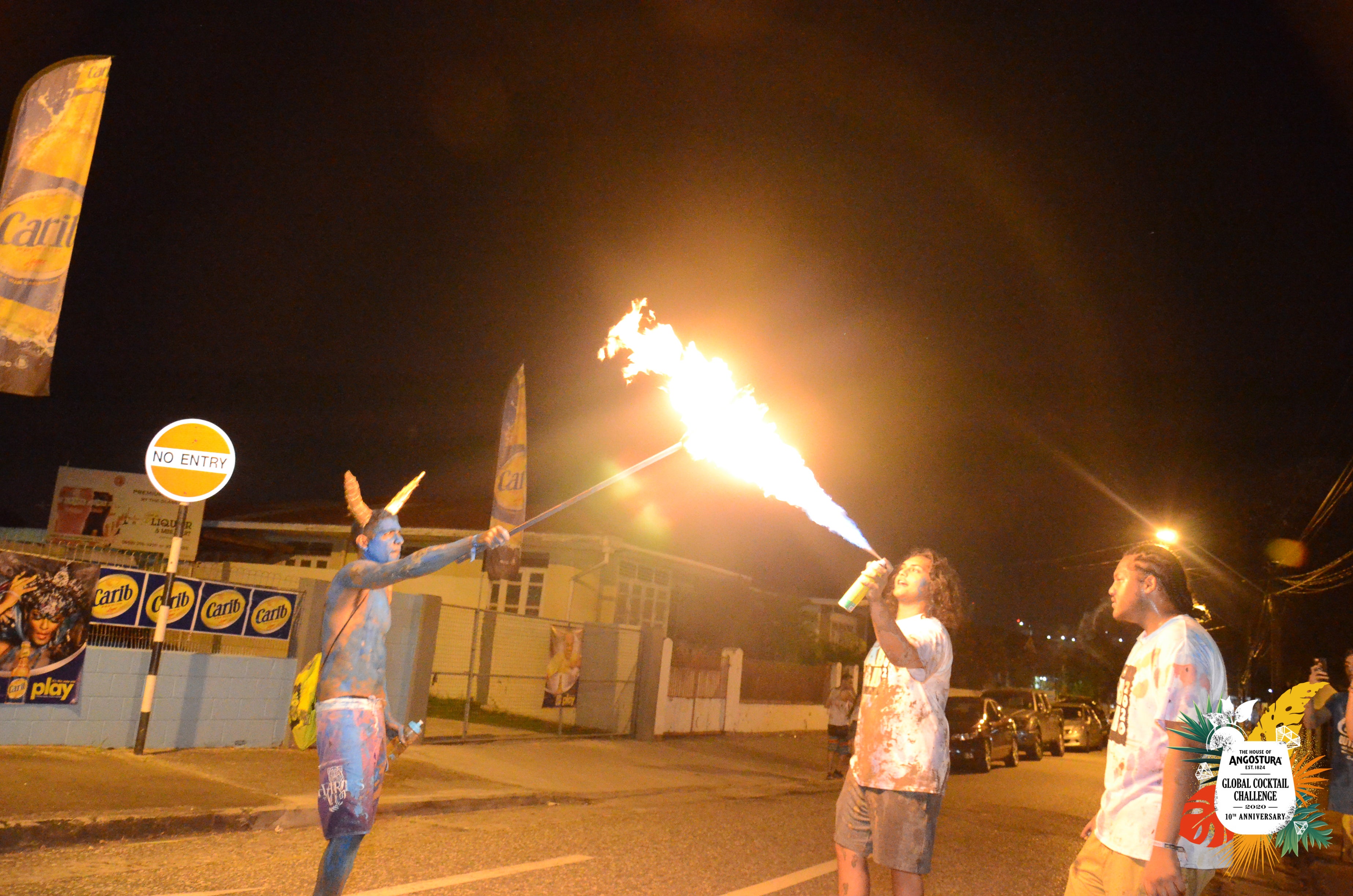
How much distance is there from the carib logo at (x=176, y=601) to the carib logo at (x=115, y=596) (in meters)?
0.18

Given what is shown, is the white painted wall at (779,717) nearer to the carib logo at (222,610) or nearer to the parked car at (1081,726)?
the parked car at (1081,726)

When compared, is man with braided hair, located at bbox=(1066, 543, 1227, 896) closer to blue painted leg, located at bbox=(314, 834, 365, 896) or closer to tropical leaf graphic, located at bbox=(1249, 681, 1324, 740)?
tropical leaf graphic, located at bbox=(1249, 681, 1324, 740)

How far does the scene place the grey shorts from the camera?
4.50 meters

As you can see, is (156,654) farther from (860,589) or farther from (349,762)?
(860,589)

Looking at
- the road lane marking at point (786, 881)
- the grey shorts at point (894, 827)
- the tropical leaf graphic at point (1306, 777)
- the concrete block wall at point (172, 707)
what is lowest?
the road lane marking at point (786, 881)

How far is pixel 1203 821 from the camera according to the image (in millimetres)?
3215

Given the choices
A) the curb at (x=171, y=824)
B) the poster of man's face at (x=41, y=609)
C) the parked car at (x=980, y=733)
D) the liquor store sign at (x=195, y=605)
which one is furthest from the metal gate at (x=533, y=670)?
the curb at (x=171, y=824)

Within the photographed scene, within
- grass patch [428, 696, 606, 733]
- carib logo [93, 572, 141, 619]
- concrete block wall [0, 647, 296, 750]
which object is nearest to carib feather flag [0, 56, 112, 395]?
carib logo [93, 572, 141, 619]

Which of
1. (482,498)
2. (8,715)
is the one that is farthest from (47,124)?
(482,498)

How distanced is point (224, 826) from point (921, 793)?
5954mm

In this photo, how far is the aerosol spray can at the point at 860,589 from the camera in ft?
15.3

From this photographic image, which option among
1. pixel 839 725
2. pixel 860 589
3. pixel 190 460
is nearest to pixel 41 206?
pixel 190 460

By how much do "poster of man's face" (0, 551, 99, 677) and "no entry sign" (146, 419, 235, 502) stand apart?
120cm

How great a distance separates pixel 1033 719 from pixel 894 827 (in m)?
22.5
